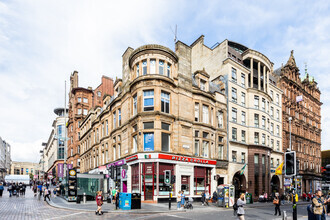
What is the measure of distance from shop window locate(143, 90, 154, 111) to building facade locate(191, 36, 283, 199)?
1405cm

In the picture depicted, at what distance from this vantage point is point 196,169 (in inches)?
1265

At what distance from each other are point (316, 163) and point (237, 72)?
1580 inches

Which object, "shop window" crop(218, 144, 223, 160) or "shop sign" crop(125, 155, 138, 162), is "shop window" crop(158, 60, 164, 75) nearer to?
"shop sign" crop(125, 155, 138, 162)

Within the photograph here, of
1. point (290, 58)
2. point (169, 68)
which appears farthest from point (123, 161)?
point (290, 58)

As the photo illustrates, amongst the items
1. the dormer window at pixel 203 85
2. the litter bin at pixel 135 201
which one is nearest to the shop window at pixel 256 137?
the dormer window at pixel 203 85

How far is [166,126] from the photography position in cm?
2955

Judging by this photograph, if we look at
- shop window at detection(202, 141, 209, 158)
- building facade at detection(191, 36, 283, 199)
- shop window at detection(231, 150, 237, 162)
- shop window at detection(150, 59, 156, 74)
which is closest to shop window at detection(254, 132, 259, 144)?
building facade at detection(191, 36, 283, 199)

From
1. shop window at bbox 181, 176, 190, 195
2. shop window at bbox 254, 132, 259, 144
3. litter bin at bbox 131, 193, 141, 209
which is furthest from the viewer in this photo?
shop window at bbox 254, 132, 259, 144

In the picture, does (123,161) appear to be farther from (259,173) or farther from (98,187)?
(259,173)

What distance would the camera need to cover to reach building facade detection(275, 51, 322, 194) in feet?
180

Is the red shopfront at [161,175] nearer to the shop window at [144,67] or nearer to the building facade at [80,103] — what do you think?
the shop window at [144,67]

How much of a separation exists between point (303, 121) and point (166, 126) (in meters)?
43.8

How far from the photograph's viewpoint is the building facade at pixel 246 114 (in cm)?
3903

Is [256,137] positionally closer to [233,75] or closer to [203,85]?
[233,75]
